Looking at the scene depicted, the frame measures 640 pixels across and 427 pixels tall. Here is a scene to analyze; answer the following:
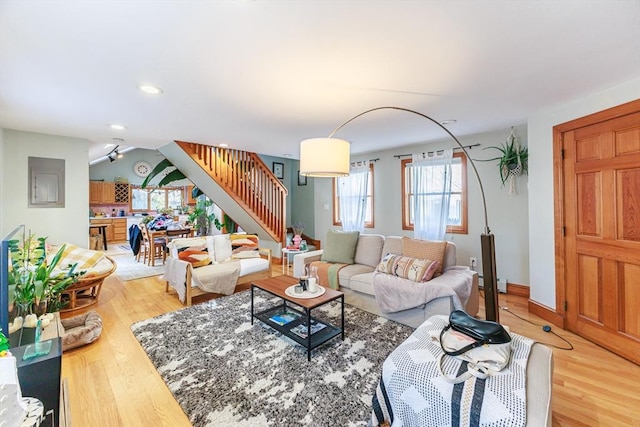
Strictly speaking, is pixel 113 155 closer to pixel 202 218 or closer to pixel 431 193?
pixel 202 218

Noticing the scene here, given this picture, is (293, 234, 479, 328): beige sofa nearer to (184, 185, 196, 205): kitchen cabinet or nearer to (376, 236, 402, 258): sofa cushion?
(376, 236, 402, 258): sofa cushion

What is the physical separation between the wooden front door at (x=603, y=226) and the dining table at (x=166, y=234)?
6.14 metres

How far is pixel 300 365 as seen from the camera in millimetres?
2117

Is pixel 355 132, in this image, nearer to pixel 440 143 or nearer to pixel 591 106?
pixel 440 143

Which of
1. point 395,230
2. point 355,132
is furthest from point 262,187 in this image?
point 395,230

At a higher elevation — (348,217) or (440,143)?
(440,143)

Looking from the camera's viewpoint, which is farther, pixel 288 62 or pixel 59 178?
pixel 59 178

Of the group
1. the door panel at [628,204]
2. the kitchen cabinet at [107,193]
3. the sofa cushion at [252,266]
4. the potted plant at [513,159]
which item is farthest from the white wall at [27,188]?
the door panel at [628,204]

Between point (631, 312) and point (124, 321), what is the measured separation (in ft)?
15.5

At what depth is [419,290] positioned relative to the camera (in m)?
2.64

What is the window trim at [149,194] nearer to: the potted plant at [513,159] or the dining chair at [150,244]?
the dining chair at [150,244]

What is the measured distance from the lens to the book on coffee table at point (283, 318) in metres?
2.53

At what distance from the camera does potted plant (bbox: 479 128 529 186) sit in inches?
133

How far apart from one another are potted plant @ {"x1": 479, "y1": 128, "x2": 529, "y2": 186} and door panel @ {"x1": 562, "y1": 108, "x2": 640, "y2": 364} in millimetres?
680
